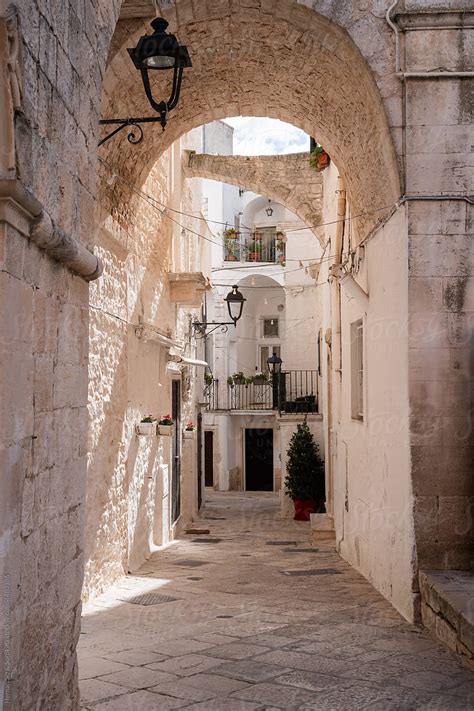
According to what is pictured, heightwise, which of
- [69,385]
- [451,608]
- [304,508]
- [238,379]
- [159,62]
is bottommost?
[304,508]

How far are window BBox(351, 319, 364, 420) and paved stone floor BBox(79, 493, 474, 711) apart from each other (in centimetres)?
180

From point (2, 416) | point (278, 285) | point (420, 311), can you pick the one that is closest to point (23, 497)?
point (2, 416)

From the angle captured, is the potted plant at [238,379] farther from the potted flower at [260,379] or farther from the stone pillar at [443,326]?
the stone pillar at [443,326]

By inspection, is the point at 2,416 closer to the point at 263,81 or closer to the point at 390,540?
the point at 390,540

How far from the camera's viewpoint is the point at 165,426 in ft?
Result: 36.2

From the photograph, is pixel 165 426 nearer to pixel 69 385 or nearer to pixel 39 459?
pixel 69 385

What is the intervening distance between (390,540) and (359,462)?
1.93 m

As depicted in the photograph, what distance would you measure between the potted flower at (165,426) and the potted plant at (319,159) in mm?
4762

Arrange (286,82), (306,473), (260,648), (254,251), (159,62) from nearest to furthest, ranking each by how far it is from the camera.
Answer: (260,648), (159,62), (286,82), (306,473), (254,251)

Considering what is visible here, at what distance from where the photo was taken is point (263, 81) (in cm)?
859

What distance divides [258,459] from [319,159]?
45.5 ft

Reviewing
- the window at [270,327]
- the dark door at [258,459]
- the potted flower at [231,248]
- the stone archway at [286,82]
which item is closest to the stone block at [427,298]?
the stone archway at [286,82]

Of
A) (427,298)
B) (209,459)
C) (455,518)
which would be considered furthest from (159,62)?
(209,459)

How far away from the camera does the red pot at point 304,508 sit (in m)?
15.6
